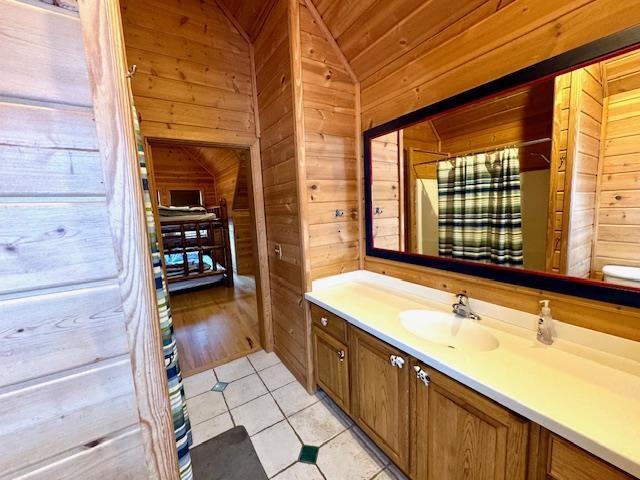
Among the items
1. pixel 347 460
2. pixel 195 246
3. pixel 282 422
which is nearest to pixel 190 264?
pixel 195 246

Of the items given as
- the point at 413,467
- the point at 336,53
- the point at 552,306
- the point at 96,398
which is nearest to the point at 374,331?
the point at 413,467

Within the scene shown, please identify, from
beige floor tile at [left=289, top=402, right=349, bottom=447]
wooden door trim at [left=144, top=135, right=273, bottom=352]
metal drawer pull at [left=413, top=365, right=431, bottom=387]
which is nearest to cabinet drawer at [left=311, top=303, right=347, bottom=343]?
metal drawer pull at [left=413, top=365, right=431, bottom=387]

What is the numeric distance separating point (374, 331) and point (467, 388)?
0.45 metres

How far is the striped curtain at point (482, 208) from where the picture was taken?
4.08ft

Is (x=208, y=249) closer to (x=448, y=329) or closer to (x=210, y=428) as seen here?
(x=210, y=428)

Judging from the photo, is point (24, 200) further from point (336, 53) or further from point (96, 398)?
point (336, 53)

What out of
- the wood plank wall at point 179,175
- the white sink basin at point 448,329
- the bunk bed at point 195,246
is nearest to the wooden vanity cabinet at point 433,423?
the white sink basin at point 448,329

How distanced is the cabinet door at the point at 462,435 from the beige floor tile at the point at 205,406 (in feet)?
4.60

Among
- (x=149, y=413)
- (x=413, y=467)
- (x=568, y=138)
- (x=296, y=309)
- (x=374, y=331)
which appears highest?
(x=568, y=138)

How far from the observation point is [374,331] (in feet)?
4.17

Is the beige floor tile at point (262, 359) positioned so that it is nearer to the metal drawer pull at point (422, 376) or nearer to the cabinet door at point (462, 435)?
the cabinet door at point (462, 435)

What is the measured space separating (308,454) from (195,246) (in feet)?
13.6

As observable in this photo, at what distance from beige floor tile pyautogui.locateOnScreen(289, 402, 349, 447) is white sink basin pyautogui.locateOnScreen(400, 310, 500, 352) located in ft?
2.85

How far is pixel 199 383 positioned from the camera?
218cm
